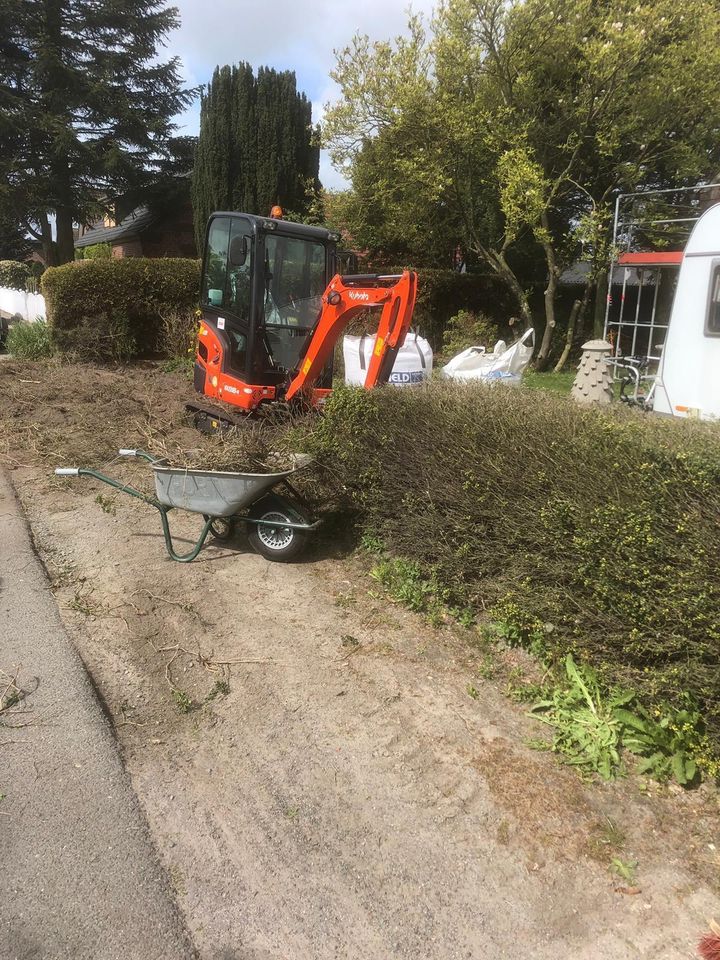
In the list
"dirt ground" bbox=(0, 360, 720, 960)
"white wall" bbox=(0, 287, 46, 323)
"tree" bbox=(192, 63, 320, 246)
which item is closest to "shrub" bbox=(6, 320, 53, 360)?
"white wall" bbox=(0, 287, 46, 323)

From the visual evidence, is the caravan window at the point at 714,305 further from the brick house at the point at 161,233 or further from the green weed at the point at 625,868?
the brick house at the point at 161,233

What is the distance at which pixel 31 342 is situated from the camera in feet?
48.1

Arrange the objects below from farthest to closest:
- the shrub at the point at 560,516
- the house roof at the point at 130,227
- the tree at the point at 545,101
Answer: the house roof at the point at 130,227, the tree at the point at 545,101, the shrub at the point at 560,516

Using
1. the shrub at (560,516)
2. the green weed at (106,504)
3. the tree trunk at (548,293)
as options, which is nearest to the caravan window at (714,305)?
the shrub at (560,516)

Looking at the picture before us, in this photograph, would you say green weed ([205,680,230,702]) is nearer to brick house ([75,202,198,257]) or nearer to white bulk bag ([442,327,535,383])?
white bulk bag ([442,327,535,383])

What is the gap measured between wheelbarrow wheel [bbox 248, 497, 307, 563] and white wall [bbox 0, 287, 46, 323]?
17.0 m

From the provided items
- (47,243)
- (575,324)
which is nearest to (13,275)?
(47,243)

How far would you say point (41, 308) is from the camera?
20.0 metres

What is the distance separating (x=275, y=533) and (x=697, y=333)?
15.9 ft

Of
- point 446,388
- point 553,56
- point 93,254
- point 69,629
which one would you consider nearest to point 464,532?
point 446,388

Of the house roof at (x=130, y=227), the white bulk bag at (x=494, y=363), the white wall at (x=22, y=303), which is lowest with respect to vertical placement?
the white bulk bag at (x=494, y=363)

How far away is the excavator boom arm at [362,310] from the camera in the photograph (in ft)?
19.1

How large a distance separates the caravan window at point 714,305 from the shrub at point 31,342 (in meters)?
12.1

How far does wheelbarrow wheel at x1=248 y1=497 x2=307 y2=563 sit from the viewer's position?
507cm
